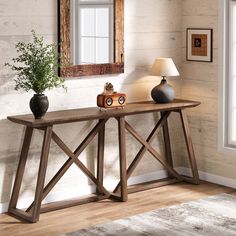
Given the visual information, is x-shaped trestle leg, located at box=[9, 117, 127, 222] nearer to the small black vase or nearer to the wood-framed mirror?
the small black vase

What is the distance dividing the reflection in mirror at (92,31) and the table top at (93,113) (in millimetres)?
479

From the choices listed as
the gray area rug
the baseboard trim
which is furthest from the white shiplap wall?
the gray area rug

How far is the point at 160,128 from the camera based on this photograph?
6309 millimetres

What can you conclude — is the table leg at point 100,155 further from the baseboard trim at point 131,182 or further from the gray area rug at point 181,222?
the gray area rug at point 181,222

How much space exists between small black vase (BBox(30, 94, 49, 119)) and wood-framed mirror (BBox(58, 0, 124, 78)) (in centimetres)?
46

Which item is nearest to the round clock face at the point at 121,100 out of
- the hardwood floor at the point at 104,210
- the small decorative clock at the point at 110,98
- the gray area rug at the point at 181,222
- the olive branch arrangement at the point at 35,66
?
the small decorative clock at the point at 110,98

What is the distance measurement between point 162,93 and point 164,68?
0.24 m

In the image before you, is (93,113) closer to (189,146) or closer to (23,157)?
(23,157)

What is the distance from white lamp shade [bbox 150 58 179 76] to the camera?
19.7 ft

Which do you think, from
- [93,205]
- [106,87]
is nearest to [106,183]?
[93,205]

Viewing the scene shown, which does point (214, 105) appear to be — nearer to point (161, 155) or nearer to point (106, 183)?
point (161, 155)

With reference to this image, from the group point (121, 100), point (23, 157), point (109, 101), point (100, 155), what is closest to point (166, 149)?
point (100, 155)

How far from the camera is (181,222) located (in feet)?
16.8

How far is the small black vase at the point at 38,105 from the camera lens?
17.0ft
